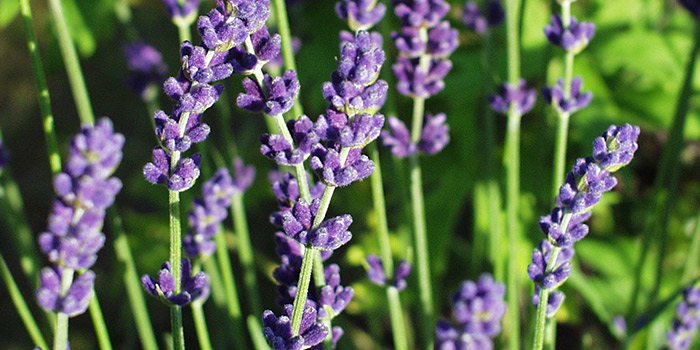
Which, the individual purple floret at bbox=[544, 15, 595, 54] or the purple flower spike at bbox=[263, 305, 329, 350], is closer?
the purple flower spike at bbox=[263, 305, 329, 350]

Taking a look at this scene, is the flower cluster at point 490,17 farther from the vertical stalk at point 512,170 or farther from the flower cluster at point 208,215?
the flower cluster at point 208,215

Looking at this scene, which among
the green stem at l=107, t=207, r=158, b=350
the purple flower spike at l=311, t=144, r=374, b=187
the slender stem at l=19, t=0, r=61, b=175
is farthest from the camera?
the green stem at l=107, t=207, r=158, b=350

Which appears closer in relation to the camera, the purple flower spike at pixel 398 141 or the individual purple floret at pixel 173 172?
the individual purple floret at pixel 173 172

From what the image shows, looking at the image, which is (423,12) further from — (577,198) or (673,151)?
(673,151)

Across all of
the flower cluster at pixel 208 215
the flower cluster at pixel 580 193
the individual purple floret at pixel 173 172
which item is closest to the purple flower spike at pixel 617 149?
the flower cluster at pixel 580 193

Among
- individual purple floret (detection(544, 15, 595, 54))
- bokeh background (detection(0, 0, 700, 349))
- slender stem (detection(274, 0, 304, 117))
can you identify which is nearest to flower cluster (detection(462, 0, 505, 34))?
bokeh background (detection(0, 0, 700, 349))

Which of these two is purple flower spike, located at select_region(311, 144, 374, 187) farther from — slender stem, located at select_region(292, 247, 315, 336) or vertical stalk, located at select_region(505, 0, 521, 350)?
vertical stalk, located at select_region(505, 0, 521, 350)

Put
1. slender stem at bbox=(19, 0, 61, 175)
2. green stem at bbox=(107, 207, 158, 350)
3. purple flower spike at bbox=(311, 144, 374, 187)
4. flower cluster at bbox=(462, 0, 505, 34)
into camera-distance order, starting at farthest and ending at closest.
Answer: flower cluster at bbox=(462, 0, 505, 34)
green stem at bbox=(107, 207, 158, 350)
slender stem at bbox=(19, 0, 61, 175)
purple flower spike at bbox=(311, 144, 374, 187)
